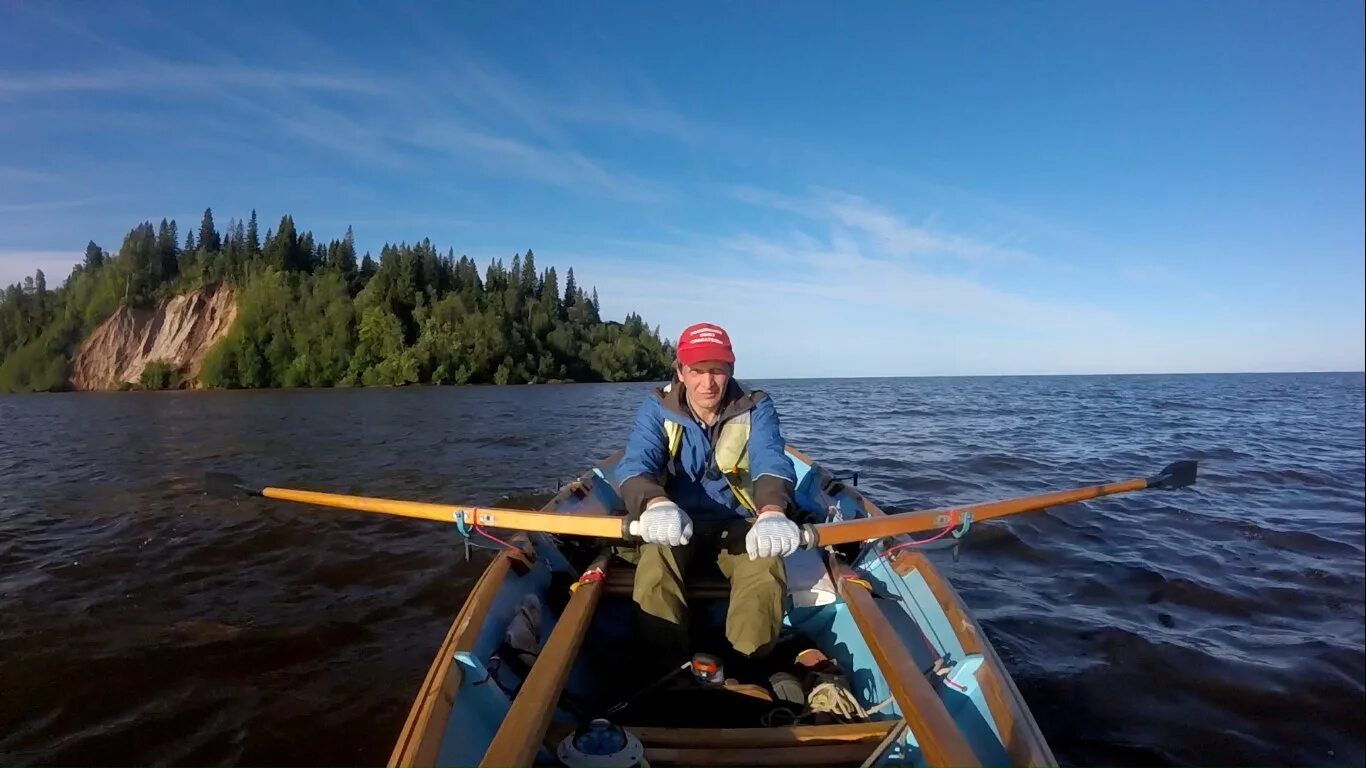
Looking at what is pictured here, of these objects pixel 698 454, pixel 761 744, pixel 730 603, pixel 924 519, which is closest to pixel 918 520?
pixel 924 519

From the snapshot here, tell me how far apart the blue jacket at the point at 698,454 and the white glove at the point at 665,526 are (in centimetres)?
48

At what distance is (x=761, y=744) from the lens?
99.8 inches

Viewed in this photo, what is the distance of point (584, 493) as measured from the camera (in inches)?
234

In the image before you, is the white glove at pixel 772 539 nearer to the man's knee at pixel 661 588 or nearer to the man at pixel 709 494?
the man at pixel 709 494

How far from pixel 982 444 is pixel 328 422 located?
21.4 meters

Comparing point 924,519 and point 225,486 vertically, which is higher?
point 924,519

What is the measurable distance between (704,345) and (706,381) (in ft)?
0.72

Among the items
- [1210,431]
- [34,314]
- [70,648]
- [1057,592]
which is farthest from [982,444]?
[34,314]

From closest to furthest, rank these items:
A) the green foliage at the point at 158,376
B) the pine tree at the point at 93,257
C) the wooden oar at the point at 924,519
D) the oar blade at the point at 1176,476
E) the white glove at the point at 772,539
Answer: the white glove at the point at 772,539 → the wooden oar at the point at 924,519 → the oar blade at the point at 1176,476 → the green foliage at the point at 158,376 → the pine tree at the point at 93,257

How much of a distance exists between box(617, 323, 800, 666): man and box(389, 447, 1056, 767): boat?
23 centimetres

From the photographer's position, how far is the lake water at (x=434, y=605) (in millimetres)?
3785

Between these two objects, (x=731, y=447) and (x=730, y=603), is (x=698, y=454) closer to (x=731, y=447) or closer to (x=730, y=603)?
(x=731, y=447)

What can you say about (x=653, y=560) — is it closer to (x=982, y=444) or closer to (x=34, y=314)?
(x=982, y=444)

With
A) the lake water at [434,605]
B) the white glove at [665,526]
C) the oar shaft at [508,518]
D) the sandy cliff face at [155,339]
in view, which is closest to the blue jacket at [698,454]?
the oar shaft at [508,518]
